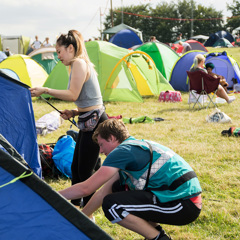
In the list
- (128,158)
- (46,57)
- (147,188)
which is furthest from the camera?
(46,57)

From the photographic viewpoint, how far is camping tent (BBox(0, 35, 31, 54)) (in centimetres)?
2130

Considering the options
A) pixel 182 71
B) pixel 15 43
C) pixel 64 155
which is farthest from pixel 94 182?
pixel 15 43

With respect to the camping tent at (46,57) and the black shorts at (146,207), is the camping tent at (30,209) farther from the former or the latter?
the camping tent at (46,57)

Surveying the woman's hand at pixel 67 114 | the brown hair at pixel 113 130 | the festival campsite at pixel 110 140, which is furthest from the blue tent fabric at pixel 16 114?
the brown hair at pixel 113 130

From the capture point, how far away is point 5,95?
3430 millimetres

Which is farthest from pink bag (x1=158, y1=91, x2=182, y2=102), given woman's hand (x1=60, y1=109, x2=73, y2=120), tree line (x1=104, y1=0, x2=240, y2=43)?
tree line (x1=104, y1=0, x2=240, y2=43)

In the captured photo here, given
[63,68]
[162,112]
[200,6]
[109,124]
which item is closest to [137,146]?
[109,124]

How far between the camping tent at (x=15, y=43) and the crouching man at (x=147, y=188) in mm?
20417

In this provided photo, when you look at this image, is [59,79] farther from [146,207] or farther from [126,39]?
[126,39]

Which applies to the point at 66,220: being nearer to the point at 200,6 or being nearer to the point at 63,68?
the point at 63,68

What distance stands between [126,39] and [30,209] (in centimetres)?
2320

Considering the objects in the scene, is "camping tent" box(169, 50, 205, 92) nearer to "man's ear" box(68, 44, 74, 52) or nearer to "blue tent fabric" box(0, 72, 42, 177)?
"blue tent fabric" box(0, 72, 42, 177)

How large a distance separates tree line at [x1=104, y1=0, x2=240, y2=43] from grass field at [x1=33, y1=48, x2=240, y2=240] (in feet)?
136

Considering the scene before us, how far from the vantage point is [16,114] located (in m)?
3.47
